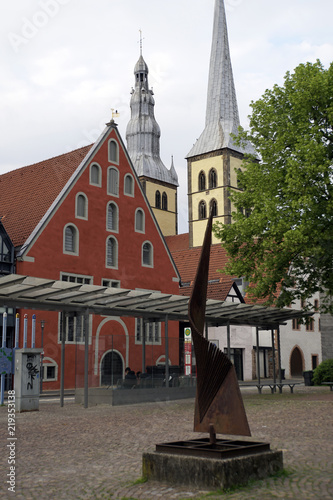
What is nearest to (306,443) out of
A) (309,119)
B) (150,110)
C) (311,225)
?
(311,225)

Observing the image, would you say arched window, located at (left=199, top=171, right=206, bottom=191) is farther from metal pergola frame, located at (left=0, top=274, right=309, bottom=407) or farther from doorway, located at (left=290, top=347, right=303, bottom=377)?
metal pergola frame, located at (left=0, top=274, right=309, bottom=407)

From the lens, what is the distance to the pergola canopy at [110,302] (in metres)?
17.2

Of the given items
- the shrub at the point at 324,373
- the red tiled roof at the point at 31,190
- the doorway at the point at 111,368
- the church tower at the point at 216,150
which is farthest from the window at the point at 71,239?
the church tower at the point at 216,150

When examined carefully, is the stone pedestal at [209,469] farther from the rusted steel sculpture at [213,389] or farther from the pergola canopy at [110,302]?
the pergola canopy at [110,302]

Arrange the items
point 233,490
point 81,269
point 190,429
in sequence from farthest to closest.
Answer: point 81,269 → point 190,429 → point 233,490

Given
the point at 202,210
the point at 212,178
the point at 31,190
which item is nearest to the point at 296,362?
the point at 31,190

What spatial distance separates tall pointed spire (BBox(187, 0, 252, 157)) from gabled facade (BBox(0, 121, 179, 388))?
171 ft

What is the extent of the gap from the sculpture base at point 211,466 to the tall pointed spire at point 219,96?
81657 mm

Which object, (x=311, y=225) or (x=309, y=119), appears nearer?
(x=311, y=225)

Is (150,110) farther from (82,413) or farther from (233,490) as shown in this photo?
(233,490)

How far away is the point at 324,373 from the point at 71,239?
14539 millimetres

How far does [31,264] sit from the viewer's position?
30.1 m

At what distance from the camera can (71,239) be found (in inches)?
1294

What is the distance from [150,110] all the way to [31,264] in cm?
7399
